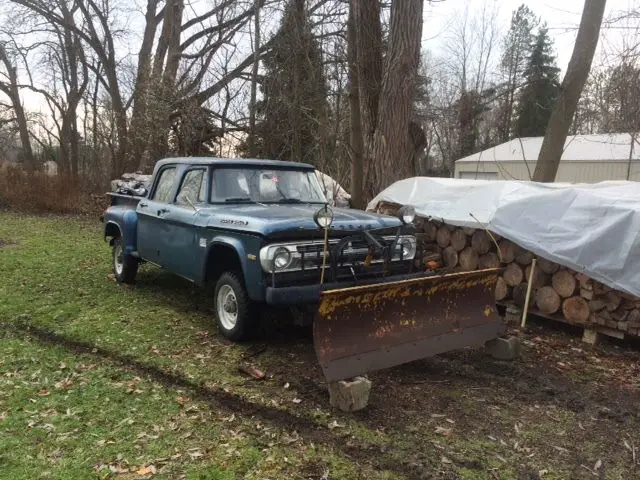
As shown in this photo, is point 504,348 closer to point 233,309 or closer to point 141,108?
point 233,309

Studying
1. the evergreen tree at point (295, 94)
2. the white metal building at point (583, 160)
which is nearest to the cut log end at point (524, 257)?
the evergreen tree at point (295, 94)

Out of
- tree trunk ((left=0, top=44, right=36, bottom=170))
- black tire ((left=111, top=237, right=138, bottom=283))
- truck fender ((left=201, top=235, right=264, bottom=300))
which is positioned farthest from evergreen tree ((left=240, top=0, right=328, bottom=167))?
tree trunk ((left=0, top=44, right=36, bottom=170))

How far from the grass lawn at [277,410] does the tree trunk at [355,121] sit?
20.2ft

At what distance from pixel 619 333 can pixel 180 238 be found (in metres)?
5.10

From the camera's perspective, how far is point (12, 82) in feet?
96.9

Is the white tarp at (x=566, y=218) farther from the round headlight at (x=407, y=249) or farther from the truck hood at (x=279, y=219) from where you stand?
the truck hood at (x=279, y=219)

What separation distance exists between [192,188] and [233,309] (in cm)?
176

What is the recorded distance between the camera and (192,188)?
268 inches

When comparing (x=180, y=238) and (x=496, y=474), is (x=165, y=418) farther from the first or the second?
(x=180, y=238)

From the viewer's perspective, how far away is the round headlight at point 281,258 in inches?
204

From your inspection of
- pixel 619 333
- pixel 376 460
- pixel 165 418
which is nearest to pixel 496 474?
pixel 376 460

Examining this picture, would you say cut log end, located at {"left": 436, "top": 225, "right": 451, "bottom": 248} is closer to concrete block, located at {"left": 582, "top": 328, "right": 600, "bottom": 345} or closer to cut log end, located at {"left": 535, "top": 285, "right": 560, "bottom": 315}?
cut log end, located at {"left": 535, "top": 285, "right": 560, "bottom": 315}

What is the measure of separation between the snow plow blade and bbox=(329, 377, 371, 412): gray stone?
9 cm

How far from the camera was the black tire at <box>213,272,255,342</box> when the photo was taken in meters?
5.60
